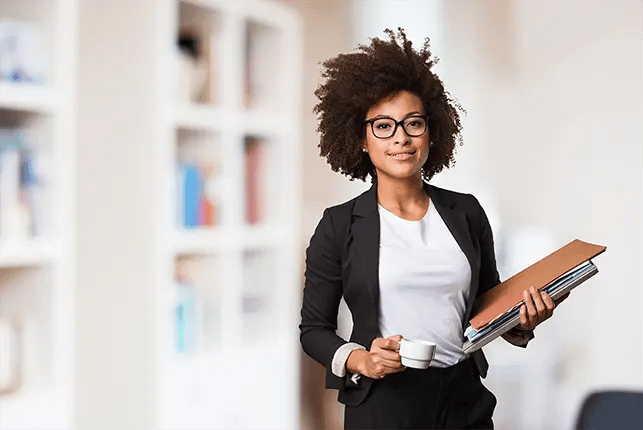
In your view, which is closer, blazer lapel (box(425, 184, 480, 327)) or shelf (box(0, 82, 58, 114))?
blazer lapel (box(425, 184, 480, 327))

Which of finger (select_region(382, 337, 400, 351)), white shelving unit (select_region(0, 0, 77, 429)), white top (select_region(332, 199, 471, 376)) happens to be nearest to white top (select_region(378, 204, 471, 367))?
white top (select_region(332, 199, 471, 376))

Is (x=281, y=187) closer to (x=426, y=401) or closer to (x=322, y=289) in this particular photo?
(x=322, y=289)

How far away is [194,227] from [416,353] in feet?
3.28

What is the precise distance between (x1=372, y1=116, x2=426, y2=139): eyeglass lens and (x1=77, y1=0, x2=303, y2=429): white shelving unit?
0.77m

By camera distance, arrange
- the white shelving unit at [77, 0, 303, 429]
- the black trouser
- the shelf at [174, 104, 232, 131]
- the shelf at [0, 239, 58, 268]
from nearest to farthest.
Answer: the black trouser
the shelf at [0, 239, 58, 268]
the white shelving unit at [77, 0, 303, 429]
the shelf at [174, 104, 232, 131]

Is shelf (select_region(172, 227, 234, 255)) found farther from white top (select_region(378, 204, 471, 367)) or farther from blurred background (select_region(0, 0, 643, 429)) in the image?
white top (select_region(378, 204, 471, 367))

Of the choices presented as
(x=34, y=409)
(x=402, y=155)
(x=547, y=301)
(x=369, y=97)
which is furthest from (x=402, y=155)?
(x=34, y=409)

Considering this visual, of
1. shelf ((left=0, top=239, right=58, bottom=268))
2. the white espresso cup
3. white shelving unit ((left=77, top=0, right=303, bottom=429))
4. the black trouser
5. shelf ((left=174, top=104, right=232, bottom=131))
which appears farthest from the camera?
shelf ((left=174, top=104, right=232, bottom=131))

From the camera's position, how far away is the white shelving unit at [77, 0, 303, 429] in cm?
206

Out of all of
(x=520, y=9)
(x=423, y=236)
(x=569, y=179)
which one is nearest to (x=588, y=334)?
(x=569, y=179)

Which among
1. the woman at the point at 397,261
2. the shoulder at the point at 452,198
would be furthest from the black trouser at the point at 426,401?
the shoulder at the point at 452,198

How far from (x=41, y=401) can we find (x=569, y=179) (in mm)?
1452

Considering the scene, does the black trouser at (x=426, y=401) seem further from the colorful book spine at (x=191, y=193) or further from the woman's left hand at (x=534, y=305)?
the colorful book spine at (x=191, y=193)

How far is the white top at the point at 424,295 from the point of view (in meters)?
1.52
